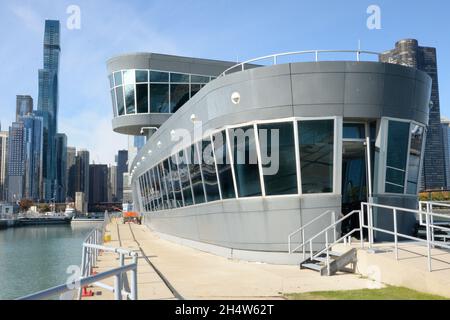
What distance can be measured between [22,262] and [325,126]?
3399 cm

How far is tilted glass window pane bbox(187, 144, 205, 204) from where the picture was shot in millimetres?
16664

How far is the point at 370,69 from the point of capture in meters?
12.9

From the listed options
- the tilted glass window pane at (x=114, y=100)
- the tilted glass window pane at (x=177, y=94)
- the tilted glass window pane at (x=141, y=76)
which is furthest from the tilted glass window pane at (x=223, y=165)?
the tilted glass window pane at (x=114, y=100)

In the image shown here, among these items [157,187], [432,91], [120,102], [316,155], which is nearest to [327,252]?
[316,155]

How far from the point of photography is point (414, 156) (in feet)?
46.4

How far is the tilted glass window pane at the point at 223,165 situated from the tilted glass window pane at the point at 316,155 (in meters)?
2.33

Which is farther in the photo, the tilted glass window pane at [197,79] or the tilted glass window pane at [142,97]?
the tilted glass window pane at [197,79]

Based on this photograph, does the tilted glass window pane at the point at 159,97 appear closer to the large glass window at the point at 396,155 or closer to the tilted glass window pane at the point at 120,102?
the tilted glass window pane at the point at 120,102

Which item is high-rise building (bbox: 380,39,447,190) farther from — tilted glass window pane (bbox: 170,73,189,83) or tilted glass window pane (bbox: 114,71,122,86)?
tilted glass window pane (bbox: 114,71,122,86)

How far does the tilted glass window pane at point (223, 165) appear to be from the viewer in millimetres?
14125

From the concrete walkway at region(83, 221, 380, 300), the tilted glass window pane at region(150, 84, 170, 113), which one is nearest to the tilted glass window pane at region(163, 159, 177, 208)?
the concrete walkway at region(83, 221, 380, 300)

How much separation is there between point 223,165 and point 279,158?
213cm
